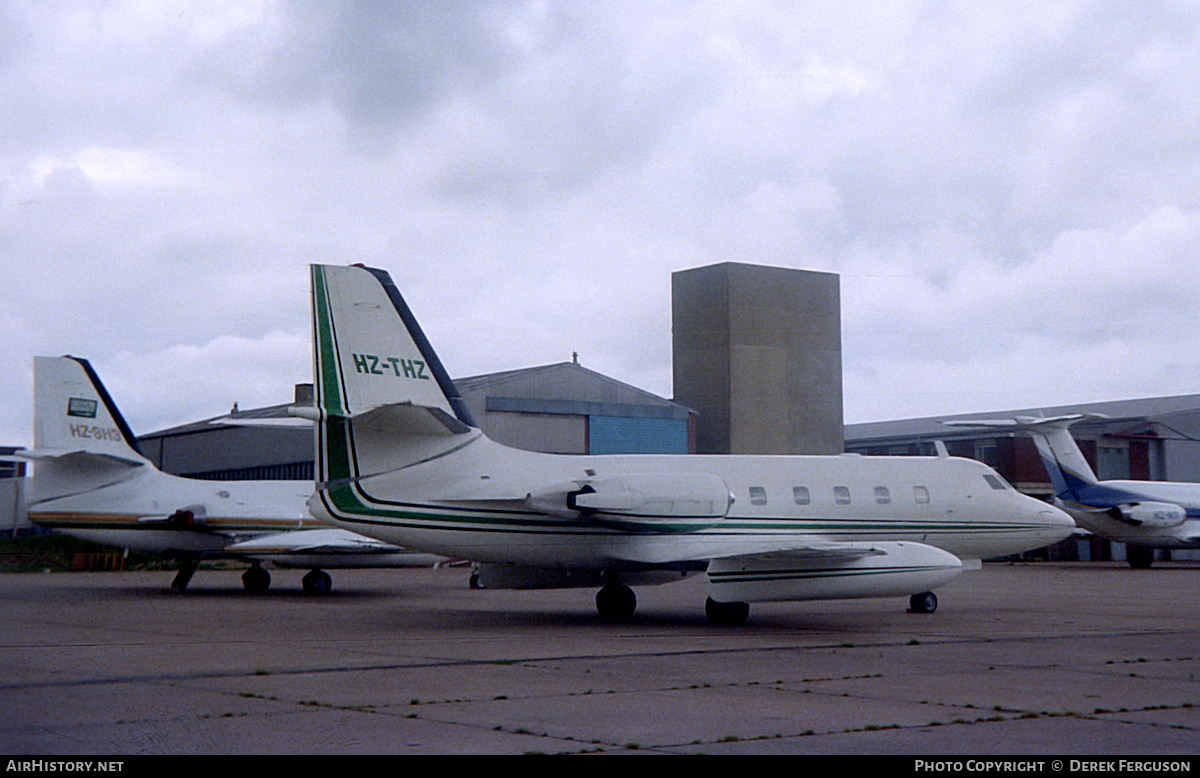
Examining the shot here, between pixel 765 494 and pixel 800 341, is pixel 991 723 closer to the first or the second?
pixel 765 494

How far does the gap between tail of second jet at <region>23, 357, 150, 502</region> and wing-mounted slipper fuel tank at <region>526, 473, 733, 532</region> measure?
1436 cm

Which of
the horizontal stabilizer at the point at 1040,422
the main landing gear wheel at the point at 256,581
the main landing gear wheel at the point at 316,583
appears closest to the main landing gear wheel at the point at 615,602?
the main landing gear wheel at the point at 316,583

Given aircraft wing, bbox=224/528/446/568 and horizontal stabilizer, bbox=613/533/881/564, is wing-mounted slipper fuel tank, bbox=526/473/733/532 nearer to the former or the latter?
horizontal stabilizer, bbox=613/533/881/564

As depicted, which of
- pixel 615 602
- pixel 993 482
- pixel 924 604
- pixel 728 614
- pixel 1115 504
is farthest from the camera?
pixel 1115 504

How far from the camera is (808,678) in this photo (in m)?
10.2

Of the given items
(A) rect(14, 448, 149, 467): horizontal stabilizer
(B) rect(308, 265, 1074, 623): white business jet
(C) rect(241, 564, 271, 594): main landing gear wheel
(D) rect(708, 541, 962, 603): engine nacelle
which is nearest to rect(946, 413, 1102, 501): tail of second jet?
(C) rect(241, 564, 271, 594): main landing gear wheel

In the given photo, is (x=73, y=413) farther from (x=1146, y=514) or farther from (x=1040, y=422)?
(x=1146, y=514)

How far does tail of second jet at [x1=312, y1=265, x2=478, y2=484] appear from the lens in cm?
1633

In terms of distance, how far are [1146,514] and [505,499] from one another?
107ft

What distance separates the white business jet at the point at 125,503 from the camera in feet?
86.0

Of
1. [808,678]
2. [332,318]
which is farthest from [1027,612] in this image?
[332,318]

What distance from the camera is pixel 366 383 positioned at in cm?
1652

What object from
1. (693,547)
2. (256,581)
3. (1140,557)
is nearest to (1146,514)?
(1140,557)

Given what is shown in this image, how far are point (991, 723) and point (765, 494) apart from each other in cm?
1093
